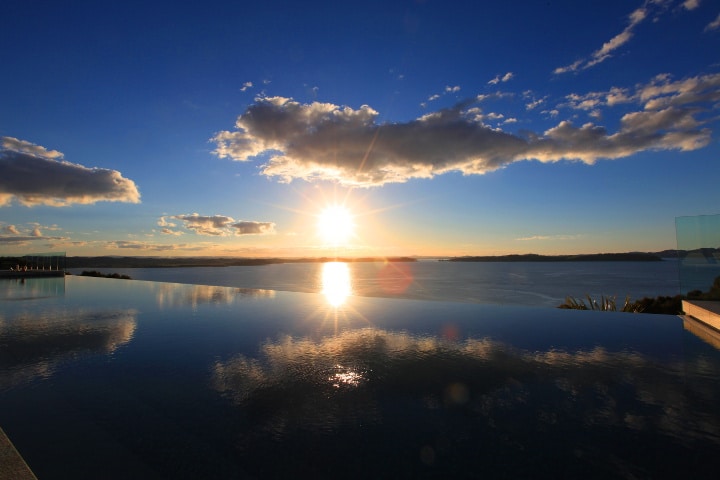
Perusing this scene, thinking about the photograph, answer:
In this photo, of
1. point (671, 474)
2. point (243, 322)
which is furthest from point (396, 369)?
point (243, 322)

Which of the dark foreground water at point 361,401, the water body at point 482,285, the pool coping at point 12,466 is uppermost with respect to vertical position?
the pool coping at point 12,466

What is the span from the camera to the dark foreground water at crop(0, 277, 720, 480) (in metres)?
2.92

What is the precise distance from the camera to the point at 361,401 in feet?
13.5

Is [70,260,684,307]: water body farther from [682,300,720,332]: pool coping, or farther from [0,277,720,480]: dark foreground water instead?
[0,277,720,480]: dark foreground water

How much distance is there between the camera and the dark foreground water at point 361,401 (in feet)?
9.59

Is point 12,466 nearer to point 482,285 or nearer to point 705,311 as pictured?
point 705,311

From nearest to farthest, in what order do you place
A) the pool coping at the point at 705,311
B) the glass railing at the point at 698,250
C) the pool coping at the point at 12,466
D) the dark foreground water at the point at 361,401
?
1. the pool coping at the point at 12,466
2. the dark foreground water at the point at 361,401
3. the pool coping at the point at 705,311
4. the glass railing at the point at 698,250

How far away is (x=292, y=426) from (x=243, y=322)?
5864mm

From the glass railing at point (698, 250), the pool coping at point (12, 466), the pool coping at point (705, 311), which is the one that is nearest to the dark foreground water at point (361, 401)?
the pool coping at point (12, 466)

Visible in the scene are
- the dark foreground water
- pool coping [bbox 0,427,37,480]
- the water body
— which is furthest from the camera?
the water body

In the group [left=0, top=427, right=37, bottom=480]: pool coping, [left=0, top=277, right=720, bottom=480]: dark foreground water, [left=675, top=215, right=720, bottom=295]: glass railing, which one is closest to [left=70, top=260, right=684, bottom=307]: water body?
[left=675, top=215, right=720, bottom=295]: glass railing

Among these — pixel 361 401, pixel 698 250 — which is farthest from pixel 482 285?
pixel 361 401

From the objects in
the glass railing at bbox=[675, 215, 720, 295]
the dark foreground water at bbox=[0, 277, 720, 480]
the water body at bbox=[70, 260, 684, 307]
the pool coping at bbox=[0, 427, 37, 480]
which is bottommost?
the water body at bbox=[70, 260, 684, 307]

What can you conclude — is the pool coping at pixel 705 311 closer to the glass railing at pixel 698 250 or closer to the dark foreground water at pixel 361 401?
the dark foreground water at pixel 361 401
